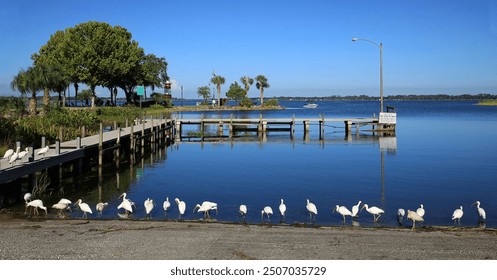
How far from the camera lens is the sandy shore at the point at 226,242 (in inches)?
404

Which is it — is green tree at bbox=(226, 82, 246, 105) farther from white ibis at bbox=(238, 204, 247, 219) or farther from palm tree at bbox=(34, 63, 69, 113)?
white ibis at bbox=(238, 204, 247, 219)

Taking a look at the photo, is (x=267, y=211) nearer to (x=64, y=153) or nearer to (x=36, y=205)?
(x=36, y=205)

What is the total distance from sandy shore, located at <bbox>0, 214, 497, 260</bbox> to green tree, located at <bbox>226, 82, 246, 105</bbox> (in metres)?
137

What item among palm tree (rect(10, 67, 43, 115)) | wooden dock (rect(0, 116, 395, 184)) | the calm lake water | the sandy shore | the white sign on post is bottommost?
the calm lake water

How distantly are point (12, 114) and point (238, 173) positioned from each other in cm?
2301

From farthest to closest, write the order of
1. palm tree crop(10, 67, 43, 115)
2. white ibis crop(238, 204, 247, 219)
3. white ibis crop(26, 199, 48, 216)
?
palm tree crop(10, 67, 43, 115), white ibis crop(238, 204, 247, 219), white ibis crop(26, 199, 48, 216)

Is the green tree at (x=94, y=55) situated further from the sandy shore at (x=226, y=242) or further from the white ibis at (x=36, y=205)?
the sandy shore at (x=226, y=242)

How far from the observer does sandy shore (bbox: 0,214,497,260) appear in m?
10.3

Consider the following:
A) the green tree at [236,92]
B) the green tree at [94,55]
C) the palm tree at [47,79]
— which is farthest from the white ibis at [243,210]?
the green tree at [236,92]

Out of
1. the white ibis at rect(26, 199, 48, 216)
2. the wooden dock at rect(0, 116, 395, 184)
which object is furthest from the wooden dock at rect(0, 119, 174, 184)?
the white ibis at rect(26, 199, 48, 216)

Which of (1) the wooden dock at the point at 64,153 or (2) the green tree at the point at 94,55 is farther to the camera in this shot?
(2) the green tree at the point at 94,55

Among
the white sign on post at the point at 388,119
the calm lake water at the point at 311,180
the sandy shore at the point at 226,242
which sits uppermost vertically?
the white sign on post at the point at 388,119

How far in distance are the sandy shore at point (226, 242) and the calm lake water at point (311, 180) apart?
2.87 metres

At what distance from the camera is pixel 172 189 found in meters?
22.8
